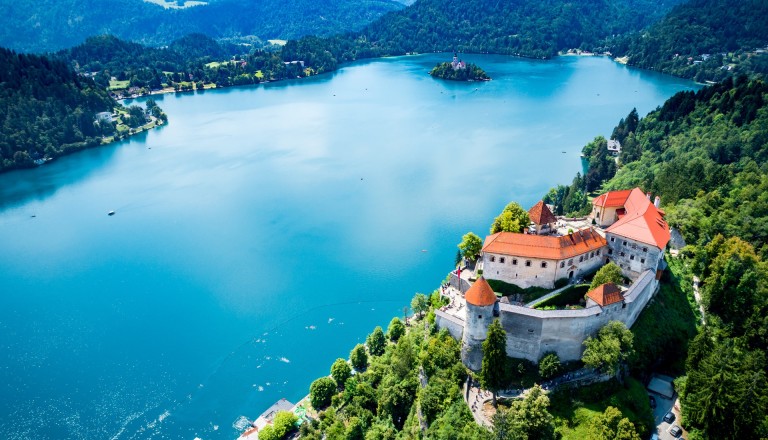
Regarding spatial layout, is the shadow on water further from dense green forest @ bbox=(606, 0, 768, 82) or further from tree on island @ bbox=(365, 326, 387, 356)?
dense green forest @ bbox=(606, 0, 768, 82)

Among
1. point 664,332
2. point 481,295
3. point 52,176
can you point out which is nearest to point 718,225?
point 664,332

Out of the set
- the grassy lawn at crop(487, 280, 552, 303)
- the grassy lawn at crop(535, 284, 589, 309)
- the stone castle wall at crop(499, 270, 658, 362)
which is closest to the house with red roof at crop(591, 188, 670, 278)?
the grassy lawn at crop(535, 284, 589, 309)

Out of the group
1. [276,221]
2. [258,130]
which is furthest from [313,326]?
[258,130]

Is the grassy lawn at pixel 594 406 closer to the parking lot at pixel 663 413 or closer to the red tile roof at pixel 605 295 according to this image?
the parking lot at pixel 663 413

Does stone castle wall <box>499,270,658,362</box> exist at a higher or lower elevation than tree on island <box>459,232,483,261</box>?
lower

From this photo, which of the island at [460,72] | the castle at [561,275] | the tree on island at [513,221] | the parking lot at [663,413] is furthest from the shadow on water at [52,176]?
the island at [460,72]

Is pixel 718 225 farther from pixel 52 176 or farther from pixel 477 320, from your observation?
pixel 52 176

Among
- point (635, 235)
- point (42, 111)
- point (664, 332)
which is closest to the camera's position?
point (664, 332)
